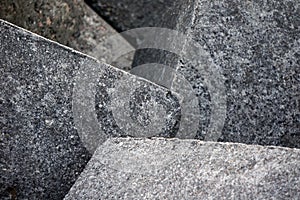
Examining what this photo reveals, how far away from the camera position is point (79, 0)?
187 cm

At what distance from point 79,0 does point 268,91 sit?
66cm

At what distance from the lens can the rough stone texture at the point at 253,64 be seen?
143 cm

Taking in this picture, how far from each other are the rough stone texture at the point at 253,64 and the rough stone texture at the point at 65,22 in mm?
408

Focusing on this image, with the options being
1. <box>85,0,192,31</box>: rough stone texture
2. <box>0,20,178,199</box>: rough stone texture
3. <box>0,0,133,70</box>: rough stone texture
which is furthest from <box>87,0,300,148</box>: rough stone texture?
<box>85,0,192,31</box>: rough stone texture

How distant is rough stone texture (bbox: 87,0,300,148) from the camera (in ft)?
4.69

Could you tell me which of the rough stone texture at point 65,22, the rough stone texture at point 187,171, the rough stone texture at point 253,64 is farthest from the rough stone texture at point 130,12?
the rough stone texture at point 187,171

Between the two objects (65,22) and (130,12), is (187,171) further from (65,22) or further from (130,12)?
(130,12)

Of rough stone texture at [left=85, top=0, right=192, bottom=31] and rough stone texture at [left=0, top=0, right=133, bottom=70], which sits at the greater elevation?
rough stone texture at [left=85, top=0, right=192, bottom=31]

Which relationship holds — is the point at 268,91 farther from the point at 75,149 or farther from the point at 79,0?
the point at 79,0

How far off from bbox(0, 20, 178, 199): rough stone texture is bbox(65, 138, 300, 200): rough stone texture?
3.4 inches

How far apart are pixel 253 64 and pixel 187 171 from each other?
0.37 m

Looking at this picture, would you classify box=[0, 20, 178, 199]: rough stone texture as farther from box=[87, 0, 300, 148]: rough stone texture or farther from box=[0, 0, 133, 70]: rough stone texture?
box=[0, 0, 133, 70]: rough stone texture

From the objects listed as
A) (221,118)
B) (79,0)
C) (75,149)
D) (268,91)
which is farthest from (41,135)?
(79,0)

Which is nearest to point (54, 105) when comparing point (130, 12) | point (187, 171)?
point (187, 171)
